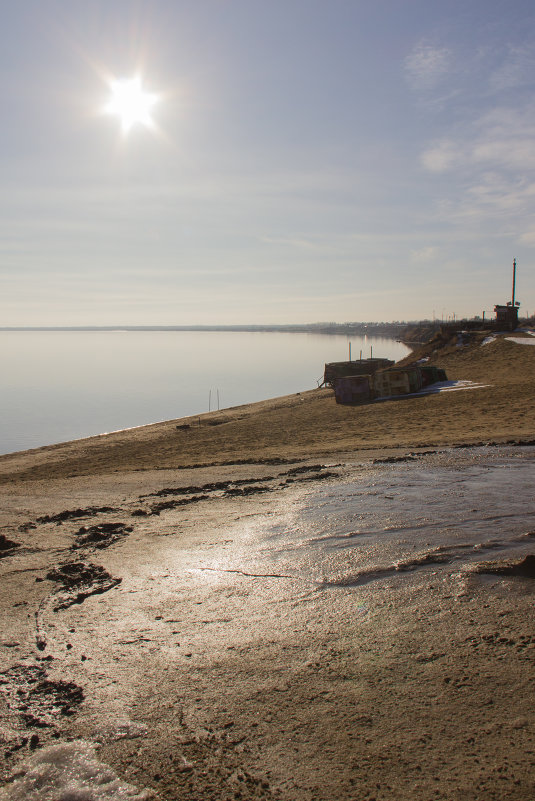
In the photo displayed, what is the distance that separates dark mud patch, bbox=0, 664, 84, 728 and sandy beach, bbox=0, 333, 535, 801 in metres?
0.01

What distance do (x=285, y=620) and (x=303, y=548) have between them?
195 cm

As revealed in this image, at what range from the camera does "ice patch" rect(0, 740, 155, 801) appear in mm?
3069

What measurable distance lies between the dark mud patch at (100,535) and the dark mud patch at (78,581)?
83cm

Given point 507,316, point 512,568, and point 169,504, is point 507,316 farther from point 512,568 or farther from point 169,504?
point 512,568

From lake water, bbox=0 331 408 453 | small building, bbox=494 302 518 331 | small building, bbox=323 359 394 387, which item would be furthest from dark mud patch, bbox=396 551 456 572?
small building, bbox=494 302 518 331

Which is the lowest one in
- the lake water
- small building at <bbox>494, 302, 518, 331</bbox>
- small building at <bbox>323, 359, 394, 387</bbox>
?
the lake water

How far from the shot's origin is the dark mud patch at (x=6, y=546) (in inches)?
289

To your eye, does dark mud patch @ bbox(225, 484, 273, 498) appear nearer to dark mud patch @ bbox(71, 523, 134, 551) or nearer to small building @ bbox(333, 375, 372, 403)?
dark mud patch @ bbox(71, 523, 134, 551)

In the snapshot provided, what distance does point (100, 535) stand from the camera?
811 centimetres

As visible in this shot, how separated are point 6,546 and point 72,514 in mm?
2044

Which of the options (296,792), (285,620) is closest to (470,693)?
(296,792)

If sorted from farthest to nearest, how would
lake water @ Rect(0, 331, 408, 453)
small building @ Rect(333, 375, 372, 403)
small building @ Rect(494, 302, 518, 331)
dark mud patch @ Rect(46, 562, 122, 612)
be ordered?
1. small building @ Rect(494, 302, 518, 331)
2. lake water @ Rect(0, 331, 408, 453)
3. small building @ Rect(333, 375, 372, 403)
4. dark mud patch @ Rect(46, 562, 122, 612)

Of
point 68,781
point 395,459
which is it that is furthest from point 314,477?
point 68,781

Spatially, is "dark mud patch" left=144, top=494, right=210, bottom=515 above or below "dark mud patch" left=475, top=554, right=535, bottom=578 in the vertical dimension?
below
